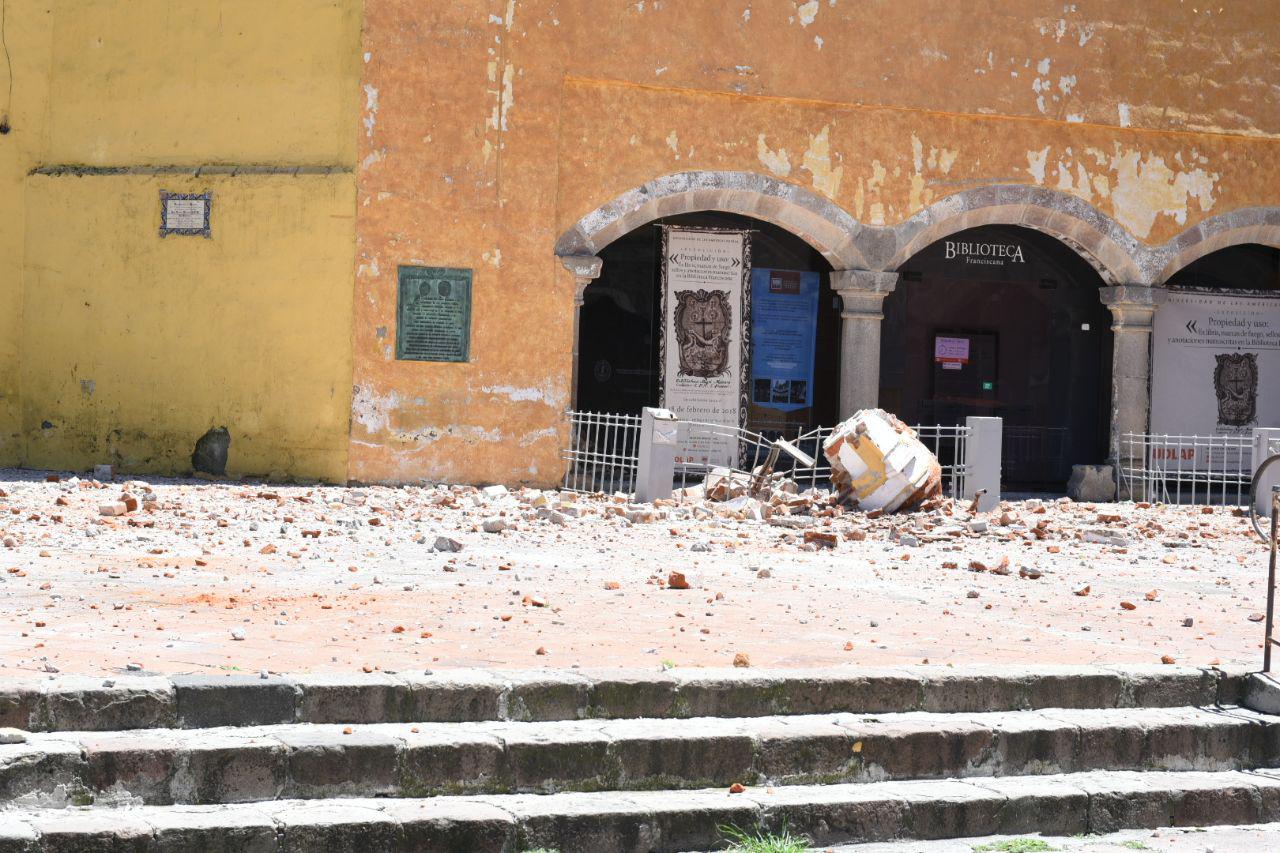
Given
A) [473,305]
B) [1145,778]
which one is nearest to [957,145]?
[473,305]

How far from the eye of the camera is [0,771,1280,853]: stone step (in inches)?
169

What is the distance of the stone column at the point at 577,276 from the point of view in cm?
1456

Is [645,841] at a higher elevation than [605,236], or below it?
below

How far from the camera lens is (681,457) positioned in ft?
49.5

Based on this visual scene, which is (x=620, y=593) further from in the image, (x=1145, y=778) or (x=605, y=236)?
(x=605, y=236)

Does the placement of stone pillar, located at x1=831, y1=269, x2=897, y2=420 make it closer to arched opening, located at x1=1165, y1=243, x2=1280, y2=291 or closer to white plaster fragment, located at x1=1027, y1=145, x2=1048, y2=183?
white plaster fragment, located at x1=1027, y1=145, x2=1048, y2=183

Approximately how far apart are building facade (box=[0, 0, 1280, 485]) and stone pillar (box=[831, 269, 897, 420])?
0.04 meters

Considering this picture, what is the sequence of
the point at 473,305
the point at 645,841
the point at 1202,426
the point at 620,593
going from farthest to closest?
the point at 1202,426 → the point at 473,305 → the point at 620,593 → the point at 645,841

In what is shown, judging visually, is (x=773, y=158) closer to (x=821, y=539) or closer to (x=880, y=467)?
(x=880, y=467)

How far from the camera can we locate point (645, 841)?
476cm

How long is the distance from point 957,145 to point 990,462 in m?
3.96

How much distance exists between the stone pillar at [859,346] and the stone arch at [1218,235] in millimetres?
3236

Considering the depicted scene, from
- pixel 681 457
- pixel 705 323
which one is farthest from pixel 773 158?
pixel 681 457

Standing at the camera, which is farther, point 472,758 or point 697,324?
point 697,324
